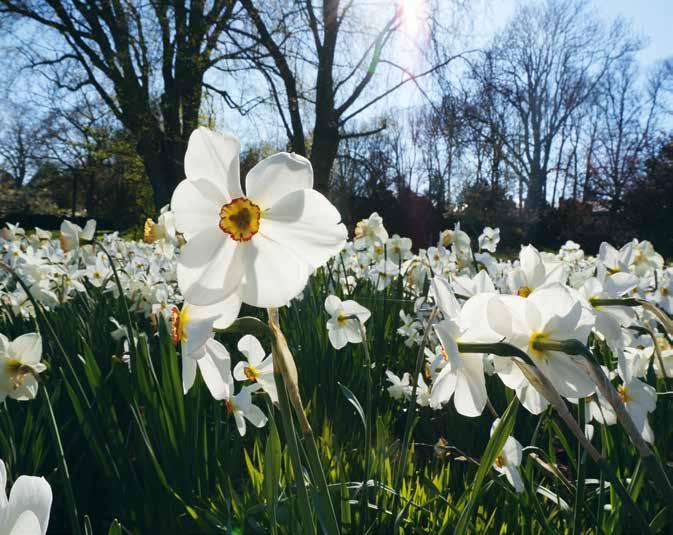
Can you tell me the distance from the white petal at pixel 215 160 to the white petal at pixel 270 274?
79 mm

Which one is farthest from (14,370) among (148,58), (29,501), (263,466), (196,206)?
(148,58)

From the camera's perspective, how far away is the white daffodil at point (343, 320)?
185 cm

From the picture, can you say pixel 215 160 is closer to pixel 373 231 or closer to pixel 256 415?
pixel 256 415

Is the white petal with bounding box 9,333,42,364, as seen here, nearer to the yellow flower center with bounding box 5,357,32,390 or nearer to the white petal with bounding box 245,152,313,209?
the yellow flower center with bounding box 5,357,32,390

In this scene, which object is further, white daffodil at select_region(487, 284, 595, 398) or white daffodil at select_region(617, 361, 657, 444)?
white daffodil at select_region(617, 361, 657, 444)

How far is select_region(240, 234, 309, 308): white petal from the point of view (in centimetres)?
59

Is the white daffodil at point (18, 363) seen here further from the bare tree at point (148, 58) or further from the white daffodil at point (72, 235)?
the bare tree at point (148, 58)

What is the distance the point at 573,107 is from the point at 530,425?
28374 millimetres

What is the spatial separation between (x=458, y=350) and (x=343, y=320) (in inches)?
50.5

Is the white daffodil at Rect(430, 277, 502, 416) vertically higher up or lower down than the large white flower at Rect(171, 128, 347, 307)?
lower down

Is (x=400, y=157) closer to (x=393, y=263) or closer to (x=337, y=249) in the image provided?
(x=393, y=263)

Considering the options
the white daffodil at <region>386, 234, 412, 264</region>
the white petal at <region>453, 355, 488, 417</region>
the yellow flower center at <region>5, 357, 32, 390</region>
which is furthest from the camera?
the white daffodil at <region>386, 234, 412, 264</region>

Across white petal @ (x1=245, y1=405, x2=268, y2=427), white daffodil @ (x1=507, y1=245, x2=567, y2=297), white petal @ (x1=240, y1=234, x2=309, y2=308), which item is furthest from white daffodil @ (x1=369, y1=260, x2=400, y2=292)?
white petal @ (x1=240, y1=234, x2=309, y2=308)

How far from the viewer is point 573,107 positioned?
2636cm
